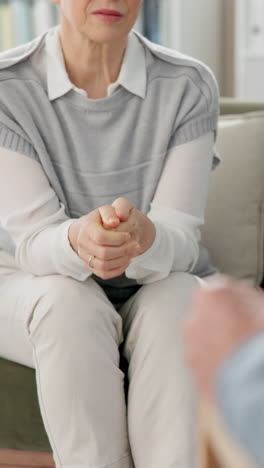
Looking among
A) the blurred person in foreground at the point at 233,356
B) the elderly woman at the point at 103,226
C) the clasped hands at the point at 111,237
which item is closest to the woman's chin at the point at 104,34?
the elderly woman at the point at 103,226

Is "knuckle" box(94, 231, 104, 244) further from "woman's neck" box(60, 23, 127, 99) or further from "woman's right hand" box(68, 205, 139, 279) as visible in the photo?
"woman's neck" box(60, 23, 127, 99)

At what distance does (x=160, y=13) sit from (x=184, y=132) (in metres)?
2.16

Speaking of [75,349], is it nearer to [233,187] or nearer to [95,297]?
[95,297]

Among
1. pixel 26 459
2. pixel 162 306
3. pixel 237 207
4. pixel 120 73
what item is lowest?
pixel 26 459

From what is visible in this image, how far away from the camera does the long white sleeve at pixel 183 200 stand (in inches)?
59.5

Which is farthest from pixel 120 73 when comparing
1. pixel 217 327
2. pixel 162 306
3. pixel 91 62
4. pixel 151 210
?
pixel 217 327

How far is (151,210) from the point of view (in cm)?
157

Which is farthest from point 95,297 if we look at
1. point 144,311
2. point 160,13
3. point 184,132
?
point 160,13

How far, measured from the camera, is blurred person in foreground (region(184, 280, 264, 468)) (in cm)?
54

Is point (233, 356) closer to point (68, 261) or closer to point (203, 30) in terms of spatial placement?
point (68, 261)

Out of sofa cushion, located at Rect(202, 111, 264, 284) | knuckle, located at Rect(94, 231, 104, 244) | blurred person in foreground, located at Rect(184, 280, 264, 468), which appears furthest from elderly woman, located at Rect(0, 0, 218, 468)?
blurred person in foreground, located at Rect(184, 280, 264, 468)

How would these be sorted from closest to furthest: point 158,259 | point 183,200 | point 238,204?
1. point 158,259
2. point 183,200
3. point 238,204

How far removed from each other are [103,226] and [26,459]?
1.37 ft

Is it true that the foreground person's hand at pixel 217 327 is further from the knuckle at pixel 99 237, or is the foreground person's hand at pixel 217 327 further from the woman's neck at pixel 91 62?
the woman's neck at pixel 91 62
